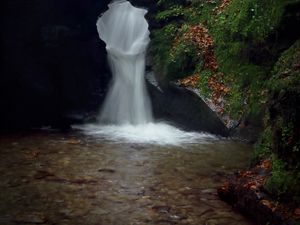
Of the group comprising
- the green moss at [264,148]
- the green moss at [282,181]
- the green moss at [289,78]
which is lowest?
the green moss at [282,181]

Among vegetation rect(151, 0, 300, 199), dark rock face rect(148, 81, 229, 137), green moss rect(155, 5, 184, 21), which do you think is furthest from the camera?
green moss rect(155, 5, 184, 21)

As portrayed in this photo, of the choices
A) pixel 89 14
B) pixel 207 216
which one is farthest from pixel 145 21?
pixel 207 216

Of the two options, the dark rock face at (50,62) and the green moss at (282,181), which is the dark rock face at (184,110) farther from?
the green moss at (282,181)

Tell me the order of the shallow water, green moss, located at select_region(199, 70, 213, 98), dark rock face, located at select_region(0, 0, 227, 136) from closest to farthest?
1. the shallow water
2. green moss, located at select_region(199, 70, 213, 98)
3. dark rock face, located at select_region(0, 0, 227, 136)

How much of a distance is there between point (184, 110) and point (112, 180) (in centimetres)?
492

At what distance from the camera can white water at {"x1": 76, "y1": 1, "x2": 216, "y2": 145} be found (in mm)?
11502

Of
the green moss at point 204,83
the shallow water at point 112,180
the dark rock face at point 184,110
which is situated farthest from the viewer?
the green moss at point 204,83

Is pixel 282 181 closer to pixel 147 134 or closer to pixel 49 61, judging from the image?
pixel 147 134

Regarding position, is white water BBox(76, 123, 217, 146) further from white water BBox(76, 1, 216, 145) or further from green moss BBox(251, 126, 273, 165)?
green moss BBox(251, 126, 273, 165)

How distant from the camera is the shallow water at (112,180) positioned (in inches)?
243

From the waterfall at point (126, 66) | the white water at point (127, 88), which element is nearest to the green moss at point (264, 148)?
the white water at point (127, 88)

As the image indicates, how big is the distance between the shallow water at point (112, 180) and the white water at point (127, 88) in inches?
43.3

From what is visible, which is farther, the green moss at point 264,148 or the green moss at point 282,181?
the green moss at point 264,148

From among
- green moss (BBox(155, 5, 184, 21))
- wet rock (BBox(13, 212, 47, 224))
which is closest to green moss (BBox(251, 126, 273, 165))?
wet rock (BBox(13, 212, 47, 224))
